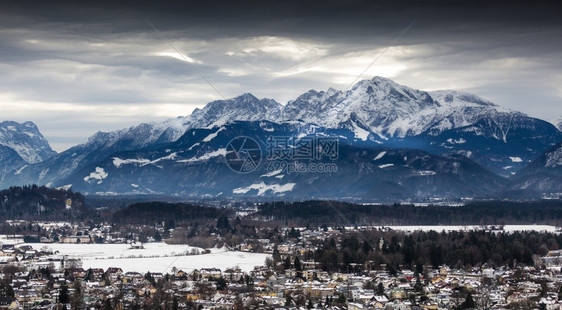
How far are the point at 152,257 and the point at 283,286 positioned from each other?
27397 millimetres

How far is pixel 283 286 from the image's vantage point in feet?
234

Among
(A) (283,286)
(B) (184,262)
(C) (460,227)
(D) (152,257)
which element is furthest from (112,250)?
(C) (460,227)

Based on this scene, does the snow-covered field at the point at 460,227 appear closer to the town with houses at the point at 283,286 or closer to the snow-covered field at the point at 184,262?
the snow-covered field at the point at 184,262

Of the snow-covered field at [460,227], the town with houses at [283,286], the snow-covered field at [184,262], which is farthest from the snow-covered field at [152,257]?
the snow-covered field at [460,227]

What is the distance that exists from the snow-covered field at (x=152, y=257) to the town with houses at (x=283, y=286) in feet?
8.47

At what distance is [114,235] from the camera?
424 feet

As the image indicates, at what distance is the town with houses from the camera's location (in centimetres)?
6325

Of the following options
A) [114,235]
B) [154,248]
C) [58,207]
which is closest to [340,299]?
[154,248]

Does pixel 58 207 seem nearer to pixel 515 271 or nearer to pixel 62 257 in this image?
pixel 62 257

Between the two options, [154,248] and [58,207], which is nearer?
[154,248]

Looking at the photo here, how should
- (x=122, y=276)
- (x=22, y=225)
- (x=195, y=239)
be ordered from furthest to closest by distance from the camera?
(x=22, y=225) → (x=195, y=239) → (x=122, y=276)

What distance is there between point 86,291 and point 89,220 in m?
83.6

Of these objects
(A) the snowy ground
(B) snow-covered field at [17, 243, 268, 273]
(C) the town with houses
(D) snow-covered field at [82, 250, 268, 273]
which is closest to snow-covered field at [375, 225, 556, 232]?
(A) the snowy ground

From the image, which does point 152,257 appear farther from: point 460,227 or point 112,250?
point 460,227
